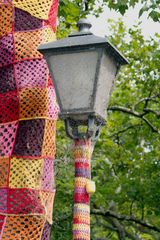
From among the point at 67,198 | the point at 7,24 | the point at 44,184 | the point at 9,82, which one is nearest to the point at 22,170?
the point at 44,184

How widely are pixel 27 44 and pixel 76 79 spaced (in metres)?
1.50

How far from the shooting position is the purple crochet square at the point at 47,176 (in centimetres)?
593

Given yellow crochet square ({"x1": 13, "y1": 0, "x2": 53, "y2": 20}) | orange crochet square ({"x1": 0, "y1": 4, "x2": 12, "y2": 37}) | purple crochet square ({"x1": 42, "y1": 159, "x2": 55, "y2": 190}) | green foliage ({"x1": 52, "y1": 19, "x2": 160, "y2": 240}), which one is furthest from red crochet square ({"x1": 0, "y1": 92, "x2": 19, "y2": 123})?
green foliage ({"x1": 52, "y1": 19, "x2": 160, "y2": 240})

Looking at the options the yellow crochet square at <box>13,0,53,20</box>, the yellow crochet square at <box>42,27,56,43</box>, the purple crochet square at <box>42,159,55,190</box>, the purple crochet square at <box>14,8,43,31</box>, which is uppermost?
the yellow crochet square at <box>13,0,53,20</box>

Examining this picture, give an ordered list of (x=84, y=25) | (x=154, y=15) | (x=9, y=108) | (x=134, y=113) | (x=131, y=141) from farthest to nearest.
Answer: (x=131, y=141)
(x=134, y=113)
(x=154, y=15)
(x=9, y=108)
(x=84, y=25)

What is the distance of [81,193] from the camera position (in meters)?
4.66

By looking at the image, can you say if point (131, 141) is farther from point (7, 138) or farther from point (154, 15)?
point (7, 138)

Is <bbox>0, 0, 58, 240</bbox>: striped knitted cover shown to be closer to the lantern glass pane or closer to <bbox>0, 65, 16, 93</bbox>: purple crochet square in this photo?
<bbox>0, 65, 16, 93</bbox>: purple crochet square

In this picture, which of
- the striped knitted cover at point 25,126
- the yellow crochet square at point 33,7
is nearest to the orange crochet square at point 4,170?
the striped knitted cover at point 25,126

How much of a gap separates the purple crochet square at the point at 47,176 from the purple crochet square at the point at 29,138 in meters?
0.10

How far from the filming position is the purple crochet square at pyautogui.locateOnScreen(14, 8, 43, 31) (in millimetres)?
6168

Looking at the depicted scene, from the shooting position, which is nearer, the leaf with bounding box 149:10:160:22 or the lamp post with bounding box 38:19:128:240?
the lamp post with bounding box 38:19:128:240

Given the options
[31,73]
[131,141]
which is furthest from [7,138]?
[131,141]

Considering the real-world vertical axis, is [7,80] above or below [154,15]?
below
